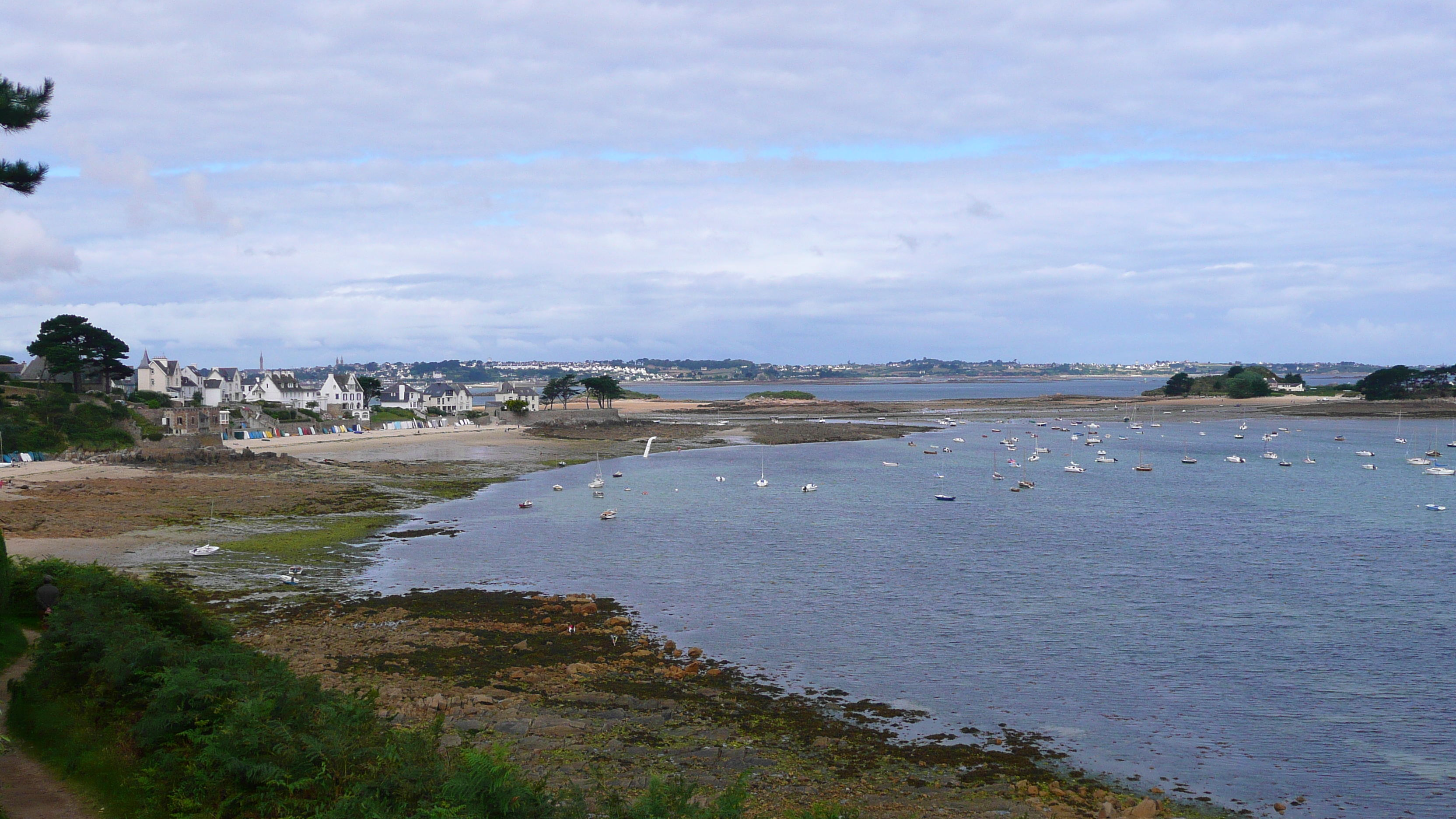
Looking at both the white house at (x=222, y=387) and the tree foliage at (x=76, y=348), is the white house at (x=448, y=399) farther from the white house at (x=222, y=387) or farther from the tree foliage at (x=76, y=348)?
the tree foliage at (x=76, y=348)

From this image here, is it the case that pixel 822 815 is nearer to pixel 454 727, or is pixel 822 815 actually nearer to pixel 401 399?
pixel 454 727

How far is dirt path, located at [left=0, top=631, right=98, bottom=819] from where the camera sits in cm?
1137

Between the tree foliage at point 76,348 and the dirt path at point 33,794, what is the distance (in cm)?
7493

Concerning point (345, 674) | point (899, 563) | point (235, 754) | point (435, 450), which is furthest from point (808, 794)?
point (435, 450)

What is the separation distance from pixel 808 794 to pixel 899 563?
74.6 ft

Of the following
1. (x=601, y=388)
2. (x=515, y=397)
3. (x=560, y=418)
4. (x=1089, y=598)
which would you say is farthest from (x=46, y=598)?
(x=601, y=388)

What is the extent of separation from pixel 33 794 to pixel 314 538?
94.8 feet

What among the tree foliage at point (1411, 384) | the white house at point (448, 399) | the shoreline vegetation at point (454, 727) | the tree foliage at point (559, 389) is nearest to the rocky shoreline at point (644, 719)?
the shoreline vegetation at point (454, 727)

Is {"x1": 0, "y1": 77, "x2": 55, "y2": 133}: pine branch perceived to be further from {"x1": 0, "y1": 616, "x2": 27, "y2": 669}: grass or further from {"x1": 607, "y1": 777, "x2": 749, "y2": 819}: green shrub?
{"x1": 607, "y1": 777, "x2": 749, "y2": 819}: green shrub

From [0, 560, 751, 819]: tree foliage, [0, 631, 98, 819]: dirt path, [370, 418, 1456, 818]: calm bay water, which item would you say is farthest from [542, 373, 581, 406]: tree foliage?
[0, 631, 98, 819]: dirt path

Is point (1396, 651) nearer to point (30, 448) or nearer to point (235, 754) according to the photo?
point (235, 754)

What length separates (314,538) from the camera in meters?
39.5

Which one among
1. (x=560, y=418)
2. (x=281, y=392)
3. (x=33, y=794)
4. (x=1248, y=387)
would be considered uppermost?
(x=1248, y=387)

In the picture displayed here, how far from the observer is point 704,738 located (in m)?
18.0
